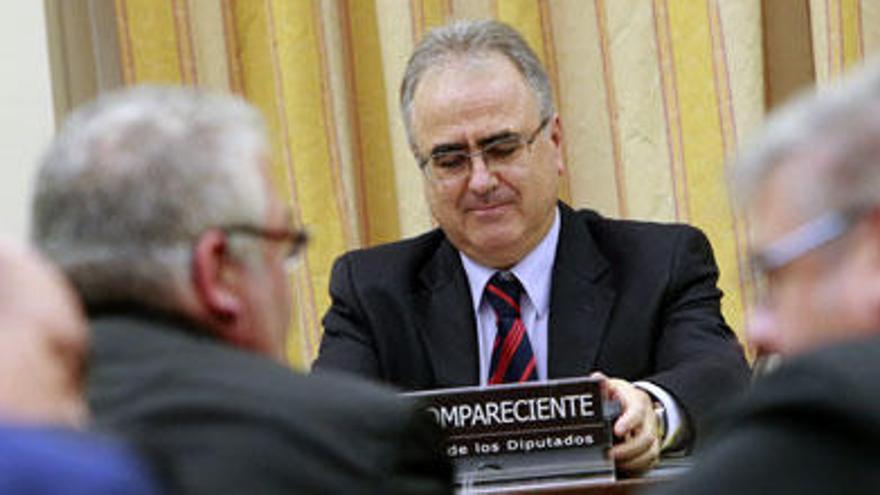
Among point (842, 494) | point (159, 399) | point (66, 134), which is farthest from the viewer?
point (66, 134)

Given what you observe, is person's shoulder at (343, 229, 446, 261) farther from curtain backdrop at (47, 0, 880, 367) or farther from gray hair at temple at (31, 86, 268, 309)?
gray hair at temple at (31, 86, 268, 309)

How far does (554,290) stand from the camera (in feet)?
13.1

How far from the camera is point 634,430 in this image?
133 inches

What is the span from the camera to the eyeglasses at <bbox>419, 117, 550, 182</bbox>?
4004 mm

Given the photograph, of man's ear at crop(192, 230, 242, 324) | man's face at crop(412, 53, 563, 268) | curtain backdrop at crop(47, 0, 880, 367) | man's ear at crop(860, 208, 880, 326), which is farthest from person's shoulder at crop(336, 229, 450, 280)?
man's ear at crop(860, 208, 880, 326)

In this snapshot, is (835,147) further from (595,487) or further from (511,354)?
(511,354)

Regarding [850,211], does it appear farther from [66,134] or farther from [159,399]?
[66,134]

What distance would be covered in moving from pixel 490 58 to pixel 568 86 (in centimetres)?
75

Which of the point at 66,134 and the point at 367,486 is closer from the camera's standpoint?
the point at 367,486

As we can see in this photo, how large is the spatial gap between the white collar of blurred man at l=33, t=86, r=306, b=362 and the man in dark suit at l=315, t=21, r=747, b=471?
6.00ft

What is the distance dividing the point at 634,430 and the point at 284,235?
136cm

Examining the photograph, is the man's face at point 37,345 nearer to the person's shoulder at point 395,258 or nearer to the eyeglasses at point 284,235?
the eyeglasses at point 284,235

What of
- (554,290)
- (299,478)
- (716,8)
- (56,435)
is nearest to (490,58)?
(554,290)

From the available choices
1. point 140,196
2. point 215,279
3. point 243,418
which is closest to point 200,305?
point 215,279
